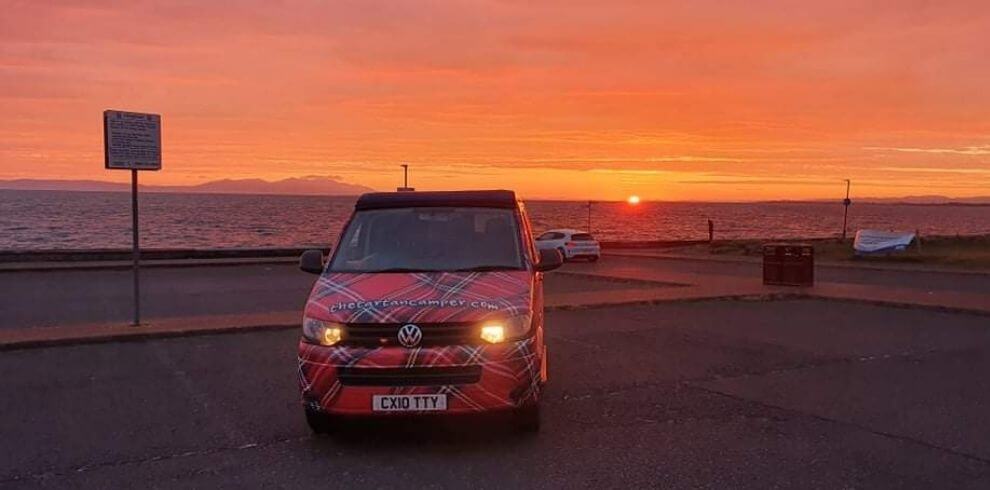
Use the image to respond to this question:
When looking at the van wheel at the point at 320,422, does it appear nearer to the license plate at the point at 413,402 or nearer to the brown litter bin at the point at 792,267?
the license plate at the point at 413,402

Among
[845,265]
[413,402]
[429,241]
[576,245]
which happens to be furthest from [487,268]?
[576,245]

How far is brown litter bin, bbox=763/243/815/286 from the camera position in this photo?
18.2m

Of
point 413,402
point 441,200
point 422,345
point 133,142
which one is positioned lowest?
point 413,402

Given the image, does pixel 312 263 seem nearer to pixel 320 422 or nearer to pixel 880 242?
pixel 320 422

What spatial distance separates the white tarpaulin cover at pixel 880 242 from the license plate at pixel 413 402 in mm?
27413

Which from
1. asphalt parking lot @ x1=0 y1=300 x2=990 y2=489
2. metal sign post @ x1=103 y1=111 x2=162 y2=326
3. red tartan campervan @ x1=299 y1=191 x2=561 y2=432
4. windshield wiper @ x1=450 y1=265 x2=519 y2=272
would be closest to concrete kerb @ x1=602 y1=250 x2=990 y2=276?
asphalt parking lot @ x1=0 y1=300 x2=990 y2=489

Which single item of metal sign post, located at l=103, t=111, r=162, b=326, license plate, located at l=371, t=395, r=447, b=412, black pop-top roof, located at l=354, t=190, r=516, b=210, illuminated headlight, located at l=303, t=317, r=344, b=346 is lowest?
license plate, located at l=371, t=395, r=447, b=412

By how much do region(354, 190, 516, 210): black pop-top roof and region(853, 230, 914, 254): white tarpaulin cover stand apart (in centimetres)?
2579

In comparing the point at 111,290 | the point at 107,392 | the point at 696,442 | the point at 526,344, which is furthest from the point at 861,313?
the point at 111,290

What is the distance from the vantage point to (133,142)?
11195 mm

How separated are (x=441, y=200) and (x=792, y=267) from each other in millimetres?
12827

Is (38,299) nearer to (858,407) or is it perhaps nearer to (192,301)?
(192,301)

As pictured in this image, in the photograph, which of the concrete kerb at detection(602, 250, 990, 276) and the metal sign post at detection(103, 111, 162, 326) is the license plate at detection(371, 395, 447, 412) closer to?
the metal sign post at detection(103, 111, 162, 326)

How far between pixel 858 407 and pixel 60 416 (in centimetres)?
677
